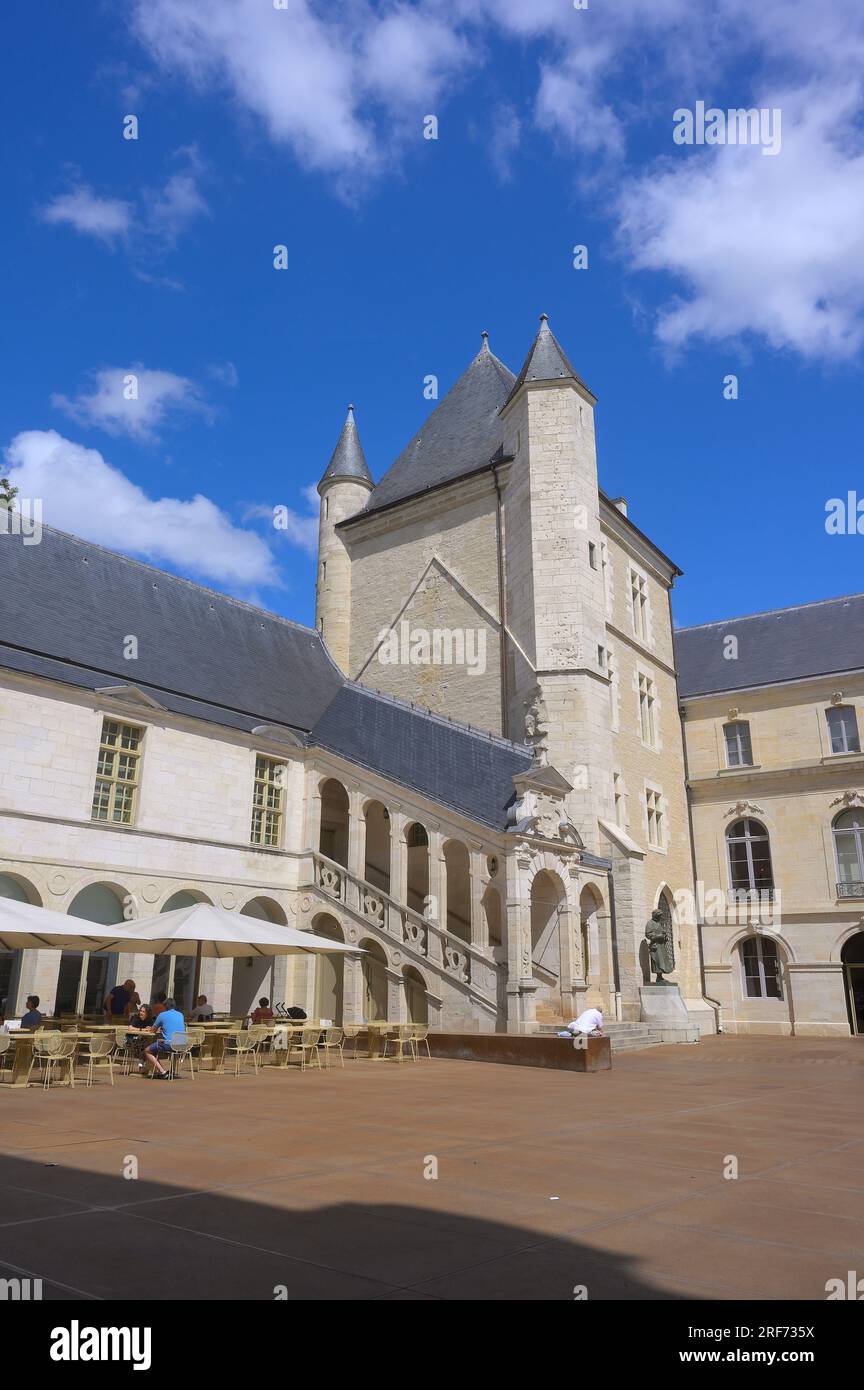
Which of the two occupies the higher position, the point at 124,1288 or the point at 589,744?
the point at 589,744

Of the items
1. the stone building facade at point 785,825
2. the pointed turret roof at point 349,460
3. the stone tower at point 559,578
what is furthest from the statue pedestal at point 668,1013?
the pointed turret roof at point 349,460

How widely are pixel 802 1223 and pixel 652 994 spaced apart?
1834 centimetres

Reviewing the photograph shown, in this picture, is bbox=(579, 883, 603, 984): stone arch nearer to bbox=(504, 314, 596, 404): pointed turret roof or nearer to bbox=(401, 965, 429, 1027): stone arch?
bbox=(401, 965, 429, 1027): stone arch

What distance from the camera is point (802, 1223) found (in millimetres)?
4648

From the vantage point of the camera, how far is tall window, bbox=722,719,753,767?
31172mm

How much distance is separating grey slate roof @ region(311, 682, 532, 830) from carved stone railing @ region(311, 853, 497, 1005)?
2.31m

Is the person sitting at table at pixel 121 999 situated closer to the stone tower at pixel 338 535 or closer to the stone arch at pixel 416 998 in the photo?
the stone arch at pixel 416 998

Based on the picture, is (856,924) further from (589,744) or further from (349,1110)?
(349,1110)

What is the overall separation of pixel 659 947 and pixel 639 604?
12891 millimetres

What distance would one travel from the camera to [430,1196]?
5.09 m

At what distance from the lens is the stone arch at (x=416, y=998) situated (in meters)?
19.2

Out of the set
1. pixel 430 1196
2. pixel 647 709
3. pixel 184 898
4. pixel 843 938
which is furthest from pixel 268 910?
pixel 430 1196

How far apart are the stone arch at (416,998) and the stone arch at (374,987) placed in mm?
502

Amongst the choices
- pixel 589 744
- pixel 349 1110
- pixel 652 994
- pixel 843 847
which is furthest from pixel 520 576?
pixel 349 1110
